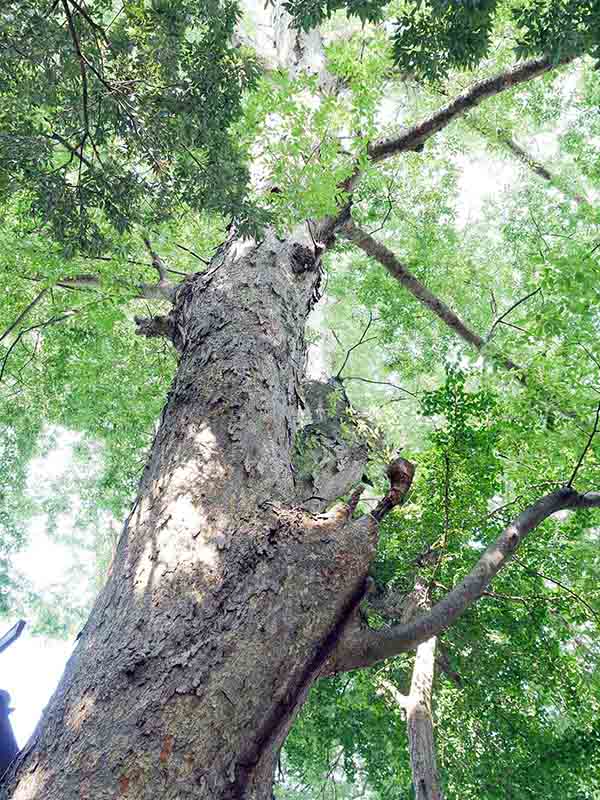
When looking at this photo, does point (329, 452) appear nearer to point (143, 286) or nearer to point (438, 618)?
point (438, 618)

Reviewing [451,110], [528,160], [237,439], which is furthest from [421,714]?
[528,160]

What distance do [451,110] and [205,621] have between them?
5440 millimetres

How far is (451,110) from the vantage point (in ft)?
18.6

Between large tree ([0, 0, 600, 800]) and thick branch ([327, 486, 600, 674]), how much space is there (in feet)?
0.04

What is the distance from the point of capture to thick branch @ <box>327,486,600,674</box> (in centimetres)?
199

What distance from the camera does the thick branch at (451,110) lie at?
18.6 feet

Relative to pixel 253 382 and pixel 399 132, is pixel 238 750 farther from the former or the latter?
pixel 399 132

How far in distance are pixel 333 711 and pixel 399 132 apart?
225 inches

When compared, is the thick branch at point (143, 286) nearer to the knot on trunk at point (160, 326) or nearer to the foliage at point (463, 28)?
the knot on trunk at point (160, 326)

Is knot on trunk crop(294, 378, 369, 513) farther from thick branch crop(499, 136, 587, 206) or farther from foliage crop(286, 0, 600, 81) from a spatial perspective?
thick branch crop(499, 136, 587, 206)

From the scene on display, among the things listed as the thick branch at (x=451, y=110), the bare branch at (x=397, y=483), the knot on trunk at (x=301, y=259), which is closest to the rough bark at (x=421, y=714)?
the bare branch at (x=397, y=483)

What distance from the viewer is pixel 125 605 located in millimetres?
1957

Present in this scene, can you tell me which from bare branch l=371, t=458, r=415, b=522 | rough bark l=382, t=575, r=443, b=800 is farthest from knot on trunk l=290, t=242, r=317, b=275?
rough bark l=382, t=575, r=443, b=800

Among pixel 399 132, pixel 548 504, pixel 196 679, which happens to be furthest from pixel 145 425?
pixel 196 679
